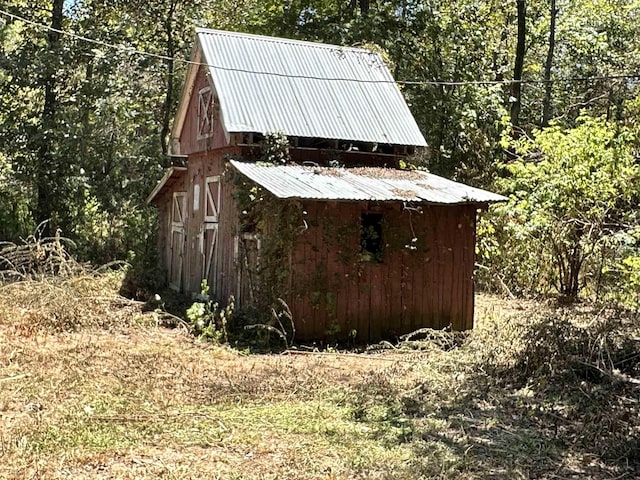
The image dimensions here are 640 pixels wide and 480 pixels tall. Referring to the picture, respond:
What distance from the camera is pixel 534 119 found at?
28.2 metres

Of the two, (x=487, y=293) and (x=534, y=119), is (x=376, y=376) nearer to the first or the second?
(x=487, y=293)

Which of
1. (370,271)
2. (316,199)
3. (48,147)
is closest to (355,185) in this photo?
(370,271)

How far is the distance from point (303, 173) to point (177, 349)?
152 inches

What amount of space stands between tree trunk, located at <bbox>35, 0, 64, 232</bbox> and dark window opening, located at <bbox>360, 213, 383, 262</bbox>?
11.4 m

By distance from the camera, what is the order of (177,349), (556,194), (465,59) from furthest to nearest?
(465,59), (556,194), (177,349)

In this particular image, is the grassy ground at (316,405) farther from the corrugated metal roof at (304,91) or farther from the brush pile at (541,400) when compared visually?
the corrugated metal roof at (304,91)

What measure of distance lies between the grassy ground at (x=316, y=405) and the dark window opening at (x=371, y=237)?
5.30ft

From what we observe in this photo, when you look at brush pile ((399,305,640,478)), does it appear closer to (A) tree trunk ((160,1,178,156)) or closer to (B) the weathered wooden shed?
(B) the weathered wooden shed

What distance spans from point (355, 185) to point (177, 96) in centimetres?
1396

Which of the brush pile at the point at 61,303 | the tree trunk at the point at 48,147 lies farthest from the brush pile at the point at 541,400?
the tree trunk at the point at 48,147

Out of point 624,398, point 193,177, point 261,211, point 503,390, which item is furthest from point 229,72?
point 624,398

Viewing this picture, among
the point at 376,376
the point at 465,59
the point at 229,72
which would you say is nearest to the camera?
the point at 376,376

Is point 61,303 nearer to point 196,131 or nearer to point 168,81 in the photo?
point 196,131

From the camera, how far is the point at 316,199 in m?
10.6
